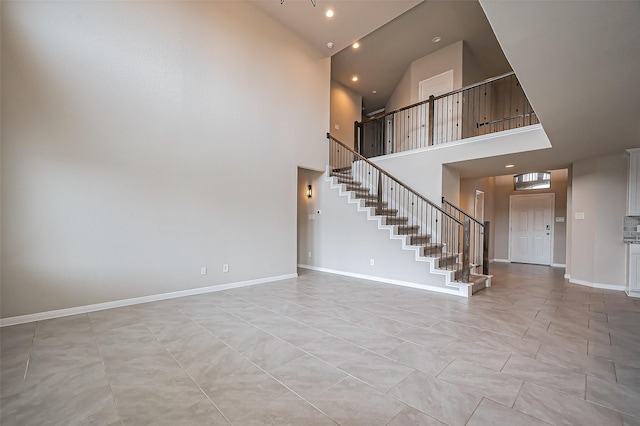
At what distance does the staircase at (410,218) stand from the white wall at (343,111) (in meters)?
1.18

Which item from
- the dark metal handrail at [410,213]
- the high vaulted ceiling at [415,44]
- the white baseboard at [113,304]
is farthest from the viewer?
the high vaulted ceiling at [415,44]

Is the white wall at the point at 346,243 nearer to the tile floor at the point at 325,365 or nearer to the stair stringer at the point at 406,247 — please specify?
the stair stringer at the point at 406,247

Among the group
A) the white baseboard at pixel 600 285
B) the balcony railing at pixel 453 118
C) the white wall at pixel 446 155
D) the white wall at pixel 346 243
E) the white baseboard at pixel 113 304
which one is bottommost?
the white baseboard at pixel 600 285

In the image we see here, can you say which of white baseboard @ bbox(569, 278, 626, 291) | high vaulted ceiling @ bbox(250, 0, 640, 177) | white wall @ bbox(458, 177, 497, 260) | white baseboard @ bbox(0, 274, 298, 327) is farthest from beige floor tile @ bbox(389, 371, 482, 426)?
white wall @ bbox(458, 177, 497, 260)

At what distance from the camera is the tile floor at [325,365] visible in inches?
68.7

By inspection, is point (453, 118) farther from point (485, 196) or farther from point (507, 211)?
point (507, 211)

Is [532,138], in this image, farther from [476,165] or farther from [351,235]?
[351,235]

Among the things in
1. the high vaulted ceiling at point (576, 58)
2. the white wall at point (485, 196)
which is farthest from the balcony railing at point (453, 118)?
the high vaulted ceiling at point (576, 58)

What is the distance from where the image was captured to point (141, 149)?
13.1 feet

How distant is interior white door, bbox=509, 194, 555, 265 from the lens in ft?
Answer: 27.7

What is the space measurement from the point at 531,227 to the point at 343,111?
716cm

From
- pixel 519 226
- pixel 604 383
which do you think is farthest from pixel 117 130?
→ pixel 519 226

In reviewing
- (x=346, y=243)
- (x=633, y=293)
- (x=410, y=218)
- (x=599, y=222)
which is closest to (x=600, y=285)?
(x=633, y=293)

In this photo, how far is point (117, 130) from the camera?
3809 mm
